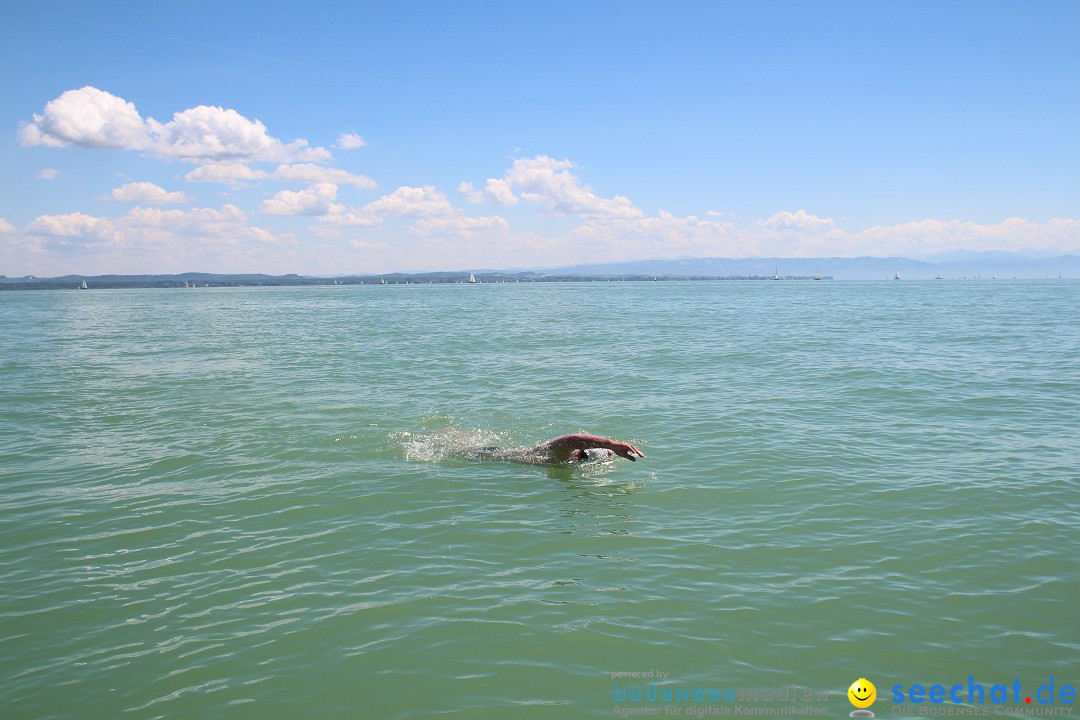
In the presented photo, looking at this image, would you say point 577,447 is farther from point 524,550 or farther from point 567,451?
point 524,550

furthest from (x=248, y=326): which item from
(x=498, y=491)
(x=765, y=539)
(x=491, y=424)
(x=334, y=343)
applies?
(x=765, y=539)

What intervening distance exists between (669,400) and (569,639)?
1283cm

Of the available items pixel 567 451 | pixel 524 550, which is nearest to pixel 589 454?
pixel 567 451

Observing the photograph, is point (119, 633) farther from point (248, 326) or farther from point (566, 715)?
point (248, 326)

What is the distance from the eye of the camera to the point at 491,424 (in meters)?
16.8

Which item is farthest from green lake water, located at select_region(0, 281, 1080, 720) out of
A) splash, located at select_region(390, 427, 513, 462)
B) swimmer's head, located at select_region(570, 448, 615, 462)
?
swimmer's head, located at select_region(570, 448, 615, 462)

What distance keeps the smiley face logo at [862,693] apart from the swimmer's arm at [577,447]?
18.3ft

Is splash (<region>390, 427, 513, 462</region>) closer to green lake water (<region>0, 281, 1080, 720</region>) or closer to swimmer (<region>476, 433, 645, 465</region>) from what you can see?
green lake water (<region>0, 281, 1080, 720</region>)

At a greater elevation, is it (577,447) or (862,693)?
(577,447)

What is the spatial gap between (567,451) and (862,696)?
7.11 m

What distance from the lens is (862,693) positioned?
19.6 feet

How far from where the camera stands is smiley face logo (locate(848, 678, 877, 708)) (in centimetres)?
589

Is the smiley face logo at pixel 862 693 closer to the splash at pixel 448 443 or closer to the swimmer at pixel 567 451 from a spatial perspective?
the swimmer at pixel 567 451

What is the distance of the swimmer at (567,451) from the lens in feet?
38.0
